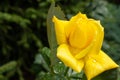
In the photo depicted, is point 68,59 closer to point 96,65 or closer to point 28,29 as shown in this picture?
point 96,65

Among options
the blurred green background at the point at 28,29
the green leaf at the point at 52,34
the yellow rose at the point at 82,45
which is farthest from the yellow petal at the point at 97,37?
the blurred green background at the point at 28,29

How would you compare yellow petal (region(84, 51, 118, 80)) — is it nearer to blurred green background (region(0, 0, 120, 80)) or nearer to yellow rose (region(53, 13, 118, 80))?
yellow rose (region(53, 13, 118, 80))

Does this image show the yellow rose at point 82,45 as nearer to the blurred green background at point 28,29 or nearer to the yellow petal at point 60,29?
the yellow petal at point 60,29

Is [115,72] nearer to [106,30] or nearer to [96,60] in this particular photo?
[96,60]

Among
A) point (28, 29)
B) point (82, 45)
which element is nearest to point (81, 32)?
point (82, 45)

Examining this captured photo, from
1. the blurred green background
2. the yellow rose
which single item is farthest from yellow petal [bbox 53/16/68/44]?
the blurred green background

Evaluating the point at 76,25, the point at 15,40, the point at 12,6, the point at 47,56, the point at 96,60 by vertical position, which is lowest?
the point at 15,40

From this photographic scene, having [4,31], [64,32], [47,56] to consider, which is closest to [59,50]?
[64,32]
